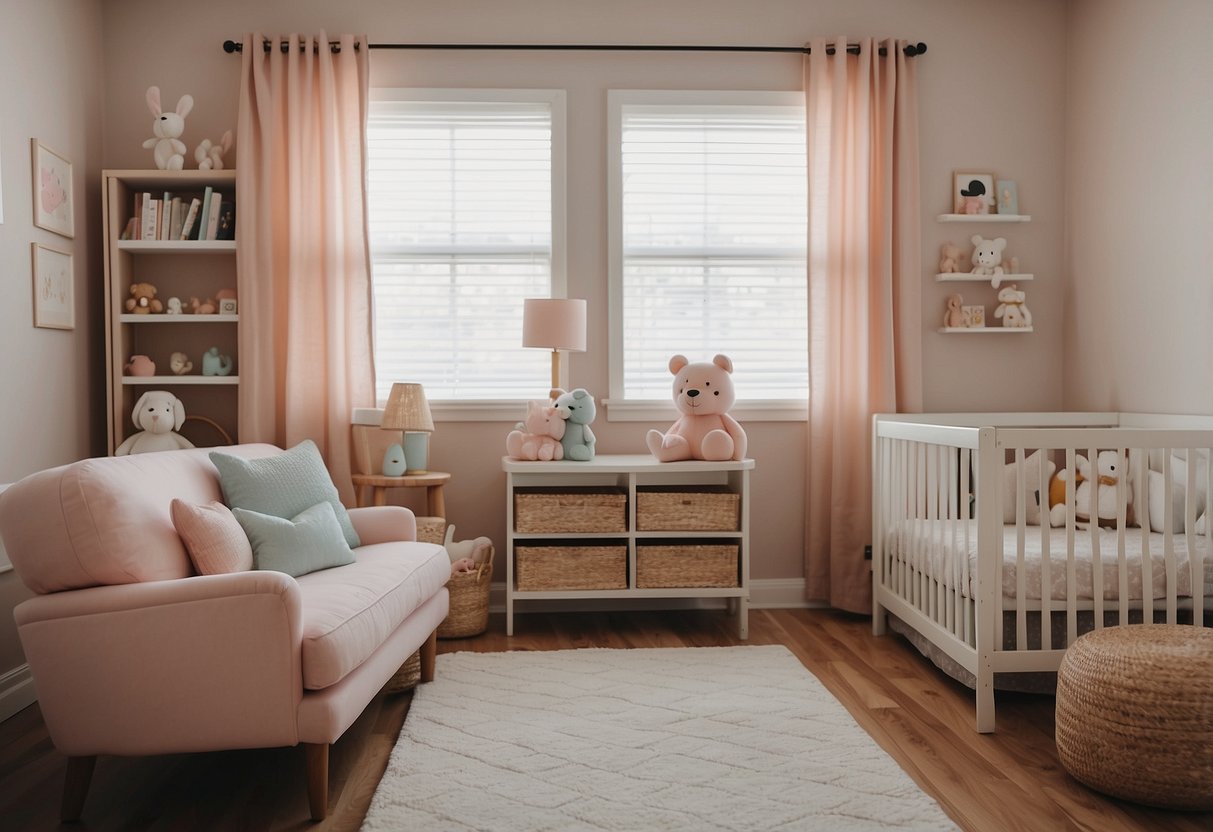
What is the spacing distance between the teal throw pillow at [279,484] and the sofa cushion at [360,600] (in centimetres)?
21

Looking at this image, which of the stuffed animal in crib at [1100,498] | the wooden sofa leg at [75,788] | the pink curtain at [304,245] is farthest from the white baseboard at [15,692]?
the stuffed animal in crib at [1100,498]

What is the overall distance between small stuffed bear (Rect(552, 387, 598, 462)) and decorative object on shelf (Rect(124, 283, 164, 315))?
162 cm

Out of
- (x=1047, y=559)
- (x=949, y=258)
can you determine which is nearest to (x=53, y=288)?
(x=1047, y=559)

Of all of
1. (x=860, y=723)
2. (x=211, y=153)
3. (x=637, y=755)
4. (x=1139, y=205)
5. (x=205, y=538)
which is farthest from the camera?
(x=211, y=153)

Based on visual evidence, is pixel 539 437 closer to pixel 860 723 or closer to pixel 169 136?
pixel 860 723

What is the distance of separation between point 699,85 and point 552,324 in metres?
1.25

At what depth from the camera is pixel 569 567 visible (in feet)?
10.7

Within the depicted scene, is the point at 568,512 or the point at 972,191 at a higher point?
the point at 972,191

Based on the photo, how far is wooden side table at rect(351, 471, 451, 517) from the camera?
3.23 m

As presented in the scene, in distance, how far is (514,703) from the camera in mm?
2555

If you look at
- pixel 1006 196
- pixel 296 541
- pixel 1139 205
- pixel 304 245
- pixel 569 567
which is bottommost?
pixel 569 567

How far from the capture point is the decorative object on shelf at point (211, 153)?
3430 millimetres

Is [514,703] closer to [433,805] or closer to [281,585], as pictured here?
[433,805]

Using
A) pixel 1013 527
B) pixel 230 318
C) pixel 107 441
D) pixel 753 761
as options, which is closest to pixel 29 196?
pixel 230 318
